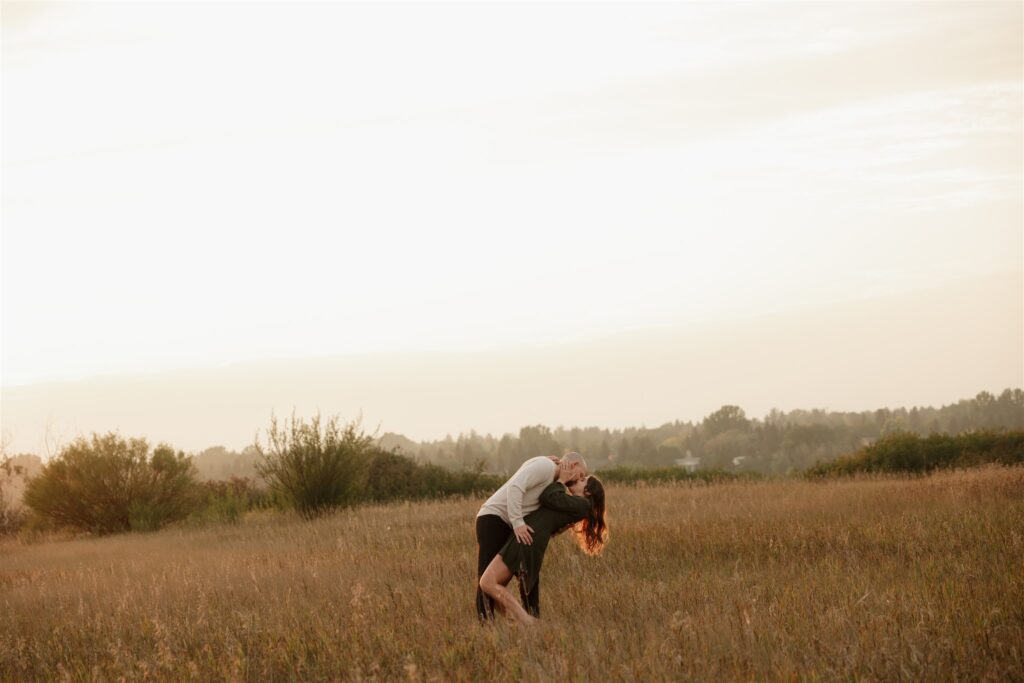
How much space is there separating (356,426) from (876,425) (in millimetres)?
67281

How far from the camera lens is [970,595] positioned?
735cm

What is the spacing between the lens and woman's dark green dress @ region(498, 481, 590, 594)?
7457 mm

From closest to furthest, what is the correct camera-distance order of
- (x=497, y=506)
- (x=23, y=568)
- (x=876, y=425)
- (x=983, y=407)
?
(x=497, y=506) → (x=23, y=568) → (x=983, y=407) → (x=876, y=425)

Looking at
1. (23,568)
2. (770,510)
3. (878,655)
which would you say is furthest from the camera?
(23,568)

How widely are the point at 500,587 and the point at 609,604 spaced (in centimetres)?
109

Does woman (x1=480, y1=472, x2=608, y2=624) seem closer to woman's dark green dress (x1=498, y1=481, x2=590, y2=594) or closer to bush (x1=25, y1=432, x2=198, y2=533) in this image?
woman's dark green dress (x1=498, y1=481, x2=590, y2=594)

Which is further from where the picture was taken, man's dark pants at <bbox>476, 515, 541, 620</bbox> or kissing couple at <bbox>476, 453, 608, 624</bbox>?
man's dark pants at <bbox>476, 515, 541, 620</bbox>

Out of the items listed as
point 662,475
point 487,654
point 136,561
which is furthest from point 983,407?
point 487,654

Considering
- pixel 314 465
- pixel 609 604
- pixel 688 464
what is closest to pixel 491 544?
pixel 609 604

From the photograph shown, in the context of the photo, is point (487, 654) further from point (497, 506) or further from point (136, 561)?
point (136, 561)

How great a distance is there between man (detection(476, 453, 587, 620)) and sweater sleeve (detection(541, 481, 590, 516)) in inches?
2.5

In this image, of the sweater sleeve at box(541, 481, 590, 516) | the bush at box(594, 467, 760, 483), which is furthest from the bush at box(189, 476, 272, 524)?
the sweater sleeve at box(541, 481, 590, 516)

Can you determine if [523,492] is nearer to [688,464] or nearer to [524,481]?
[524,481]

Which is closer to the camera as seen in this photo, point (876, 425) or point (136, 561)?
point (136, 561)
